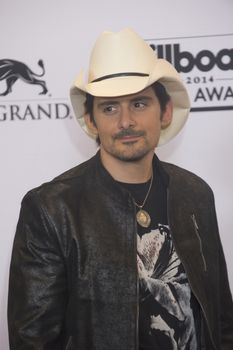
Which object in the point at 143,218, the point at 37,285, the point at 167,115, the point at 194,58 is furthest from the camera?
the point at 194,58

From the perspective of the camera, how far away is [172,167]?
5.80 ft

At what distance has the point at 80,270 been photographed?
1390mm

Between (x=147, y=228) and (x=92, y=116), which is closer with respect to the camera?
(x=147, y=228)

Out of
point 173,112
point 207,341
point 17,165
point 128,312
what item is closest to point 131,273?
point 128,312

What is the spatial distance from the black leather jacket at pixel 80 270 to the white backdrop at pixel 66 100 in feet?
1.80

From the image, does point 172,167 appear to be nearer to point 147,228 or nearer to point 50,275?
point 147,228

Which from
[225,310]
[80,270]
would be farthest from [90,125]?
[225,310]

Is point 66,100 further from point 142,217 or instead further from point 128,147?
point 142,217

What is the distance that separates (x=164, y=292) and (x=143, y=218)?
0.24m

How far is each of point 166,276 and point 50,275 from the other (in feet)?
1.17

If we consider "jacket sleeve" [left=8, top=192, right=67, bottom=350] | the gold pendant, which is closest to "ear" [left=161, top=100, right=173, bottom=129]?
the gold pendant

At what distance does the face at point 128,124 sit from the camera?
1.46 metres

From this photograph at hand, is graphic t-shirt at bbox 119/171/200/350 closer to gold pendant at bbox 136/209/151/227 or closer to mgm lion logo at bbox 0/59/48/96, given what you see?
gold pendant at bbox 136/209/151/227

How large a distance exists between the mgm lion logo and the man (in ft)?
1.46
